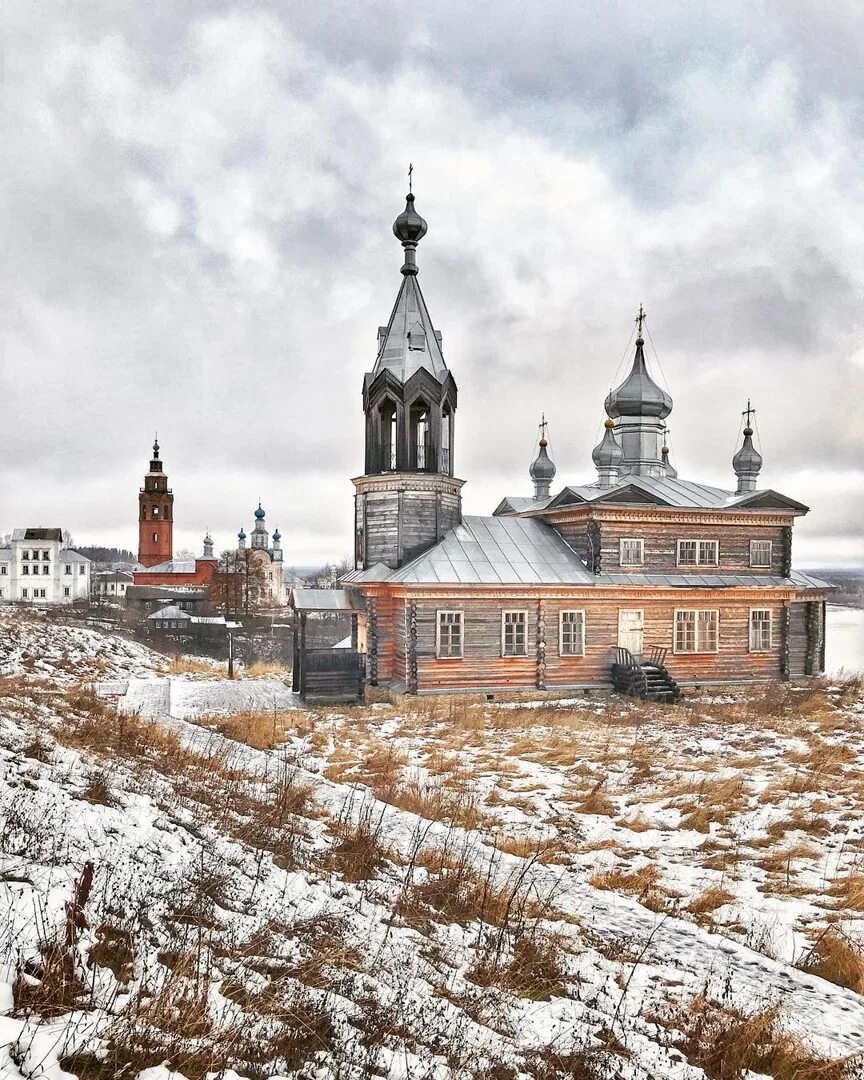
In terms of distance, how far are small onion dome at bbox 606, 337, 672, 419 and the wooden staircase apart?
37.0ft

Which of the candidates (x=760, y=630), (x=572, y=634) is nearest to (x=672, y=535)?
(x=760, y=630)

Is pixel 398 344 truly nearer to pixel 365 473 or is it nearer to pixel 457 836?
pixel 365 473

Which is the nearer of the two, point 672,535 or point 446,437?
point 446,437

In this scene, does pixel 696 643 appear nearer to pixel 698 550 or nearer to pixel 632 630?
pixel 632 630

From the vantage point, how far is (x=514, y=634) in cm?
2344

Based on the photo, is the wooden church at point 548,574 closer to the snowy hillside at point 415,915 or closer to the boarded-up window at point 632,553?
→ the boarded-up window at point 632,553

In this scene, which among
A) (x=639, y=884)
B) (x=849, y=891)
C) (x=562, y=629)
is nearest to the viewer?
(x=849, y=891)

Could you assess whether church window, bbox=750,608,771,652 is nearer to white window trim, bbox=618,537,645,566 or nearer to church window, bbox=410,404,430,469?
white window trim, bbox=618,537,645,566

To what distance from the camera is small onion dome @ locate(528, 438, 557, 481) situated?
106ft

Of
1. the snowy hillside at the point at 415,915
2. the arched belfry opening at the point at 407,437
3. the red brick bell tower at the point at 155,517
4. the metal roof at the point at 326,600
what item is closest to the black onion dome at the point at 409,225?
the arched belfry opening at the point at 407,437

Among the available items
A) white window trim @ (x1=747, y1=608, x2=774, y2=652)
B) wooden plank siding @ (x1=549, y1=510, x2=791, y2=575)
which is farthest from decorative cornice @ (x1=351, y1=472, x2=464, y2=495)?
white window trim @ (x1=747, y1=608, x2=774, y2=652)

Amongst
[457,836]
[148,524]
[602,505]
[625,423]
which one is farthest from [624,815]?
[148,524]

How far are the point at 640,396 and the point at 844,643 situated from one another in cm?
4266

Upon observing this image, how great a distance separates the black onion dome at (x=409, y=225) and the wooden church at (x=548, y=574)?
0.05 meters
